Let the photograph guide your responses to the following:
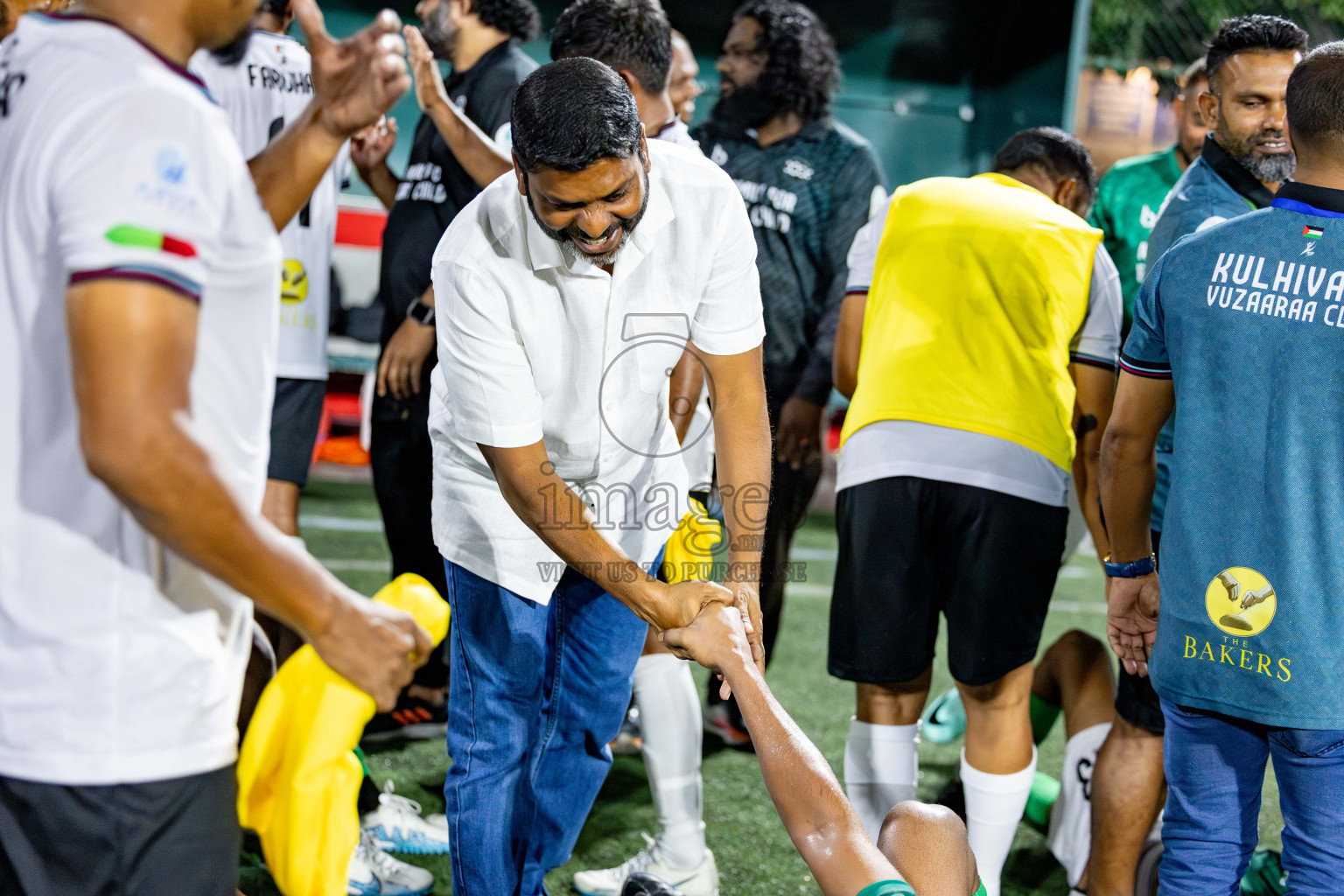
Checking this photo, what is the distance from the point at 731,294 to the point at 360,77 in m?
1.00

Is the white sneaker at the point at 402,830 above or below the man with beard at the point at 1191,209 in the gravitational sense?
below

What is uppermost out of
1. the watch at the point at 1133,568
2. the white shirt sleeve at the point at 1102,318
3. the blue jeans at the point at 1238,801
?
the white shirt sleeve at the point at 1102,318

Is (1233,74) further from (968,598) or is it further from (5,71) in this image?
(5,71)

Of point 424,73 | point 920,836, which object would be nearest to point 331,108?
point 920,836

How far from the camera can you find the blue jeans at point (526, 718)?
7.45ft

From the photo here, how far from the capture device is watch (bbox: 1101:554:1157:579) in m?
2.44

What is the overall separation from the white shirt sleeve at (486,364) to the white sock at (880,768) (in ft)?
4.06

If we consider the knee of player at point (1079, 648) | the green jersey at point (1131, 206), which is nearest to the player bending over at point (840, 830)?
the knee of player at point (1079, 648)

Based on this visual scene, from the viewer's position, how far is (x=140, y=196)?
1.17m

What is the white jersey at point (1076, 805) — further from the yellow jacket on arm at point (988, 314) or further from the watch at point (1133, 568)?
the yellow jacket on arm at point (988, 314)

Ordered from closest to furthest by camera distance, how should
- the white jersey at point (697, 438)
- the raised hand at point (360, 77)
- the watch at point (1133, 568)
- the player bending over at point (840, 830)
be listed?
the raised hand at point (360, 77) < the player bending over at point (840, 830) < the watch at point (1133, 568) < the white jersey at point (697, 438)

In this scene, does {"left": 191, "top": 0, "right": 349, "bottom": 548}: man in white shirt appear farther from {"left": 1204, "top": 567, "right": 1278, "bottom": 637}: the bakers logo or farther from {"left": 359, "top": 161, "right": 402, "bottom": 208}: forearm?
{"left": 1204, "top": 567, "right": 1278, "bottom": 637}: the bakers logo

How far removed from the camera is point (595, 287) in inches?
86.2

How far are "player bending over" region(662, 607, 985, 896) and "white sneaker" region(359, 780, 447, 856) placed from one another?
1.32 m
